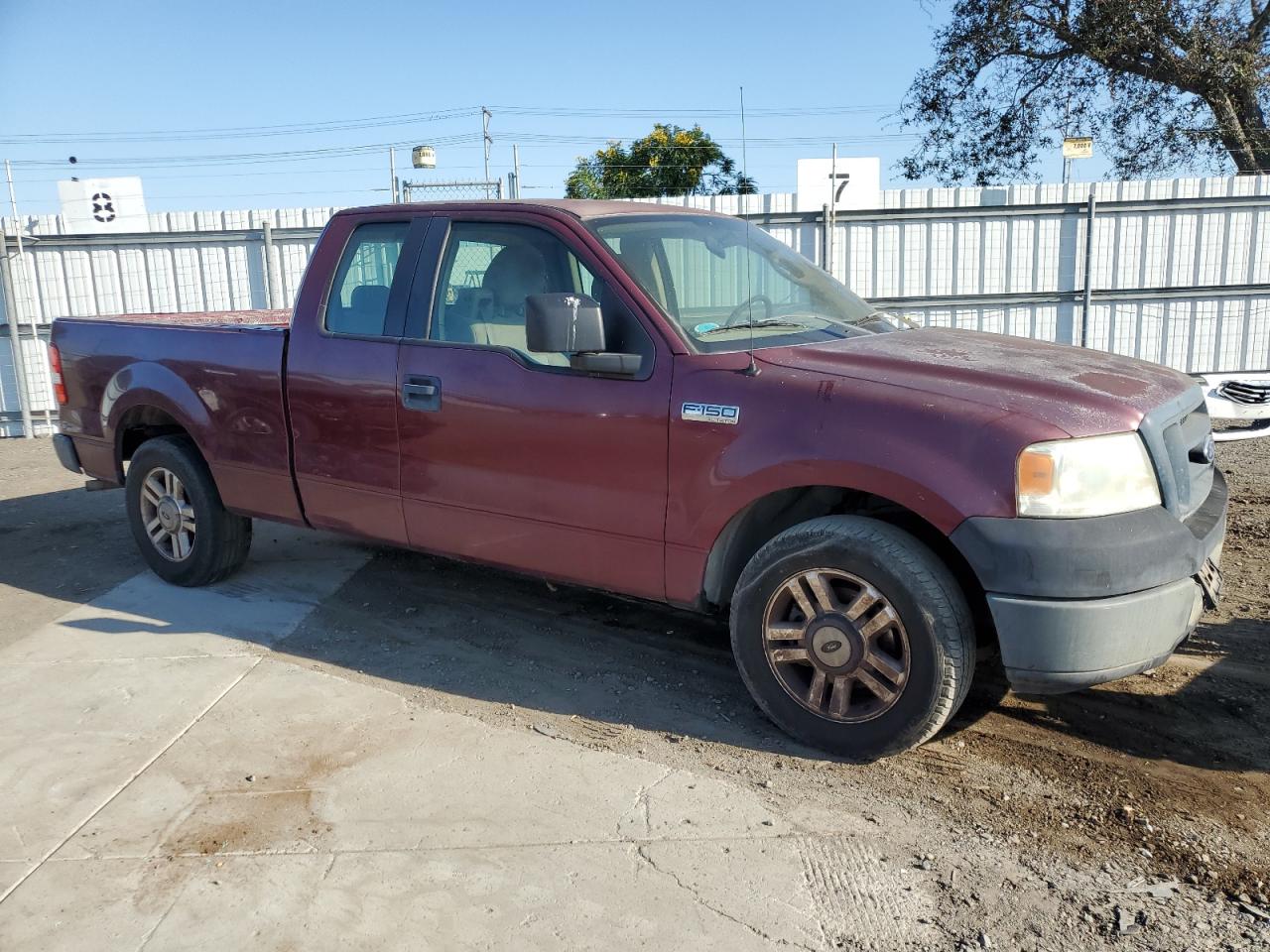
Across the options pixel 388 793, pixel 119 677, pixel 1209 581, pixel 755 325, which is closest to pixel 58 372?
pixel 119 677

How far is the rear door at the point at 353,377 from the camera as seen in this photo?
460cm

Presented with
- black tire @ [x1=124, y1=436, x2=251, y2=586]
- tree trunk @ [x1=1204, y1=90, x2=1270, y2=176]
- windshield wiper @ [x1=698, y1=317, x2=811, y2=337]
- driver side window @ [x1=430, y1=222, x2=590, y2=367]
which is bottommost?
black tire @ [x1=124, y1=436, x2=251, y2=586]

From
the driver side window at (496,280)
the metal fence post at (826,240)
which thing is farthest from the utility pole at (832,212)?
the driver side window at (496,280)

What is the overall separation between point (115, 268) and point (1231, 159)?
1819 cm

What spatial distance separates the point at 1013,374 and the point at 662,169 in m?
23.0

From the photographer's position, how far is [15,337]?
35.5 ft

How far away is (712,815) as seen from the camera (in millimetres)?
3283

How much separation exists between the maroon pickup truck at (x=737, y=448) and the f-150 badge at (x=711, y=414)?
1 cm

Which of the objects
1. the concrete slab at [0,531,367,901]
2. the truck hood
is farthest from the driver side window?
the concrete slab at [0,531,367,901]

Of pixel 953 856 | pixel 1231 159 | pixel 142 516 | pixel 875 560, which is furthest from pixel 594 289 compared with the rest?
pixel 1231 159

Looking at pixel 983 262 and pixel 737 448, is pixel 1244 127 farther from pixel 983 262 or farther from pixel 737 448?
pixel 737 448

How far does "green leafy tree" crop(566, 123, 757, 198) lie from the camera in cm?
2495

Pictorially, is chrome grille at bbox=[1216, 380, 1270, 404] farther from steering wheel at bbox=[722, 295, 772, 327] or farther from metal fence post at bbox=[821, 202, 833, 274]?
metal fence post at bbox=[821, 202, 833, 274]

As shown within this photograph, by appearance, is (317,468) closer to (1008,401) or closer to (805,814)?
(805,814)
